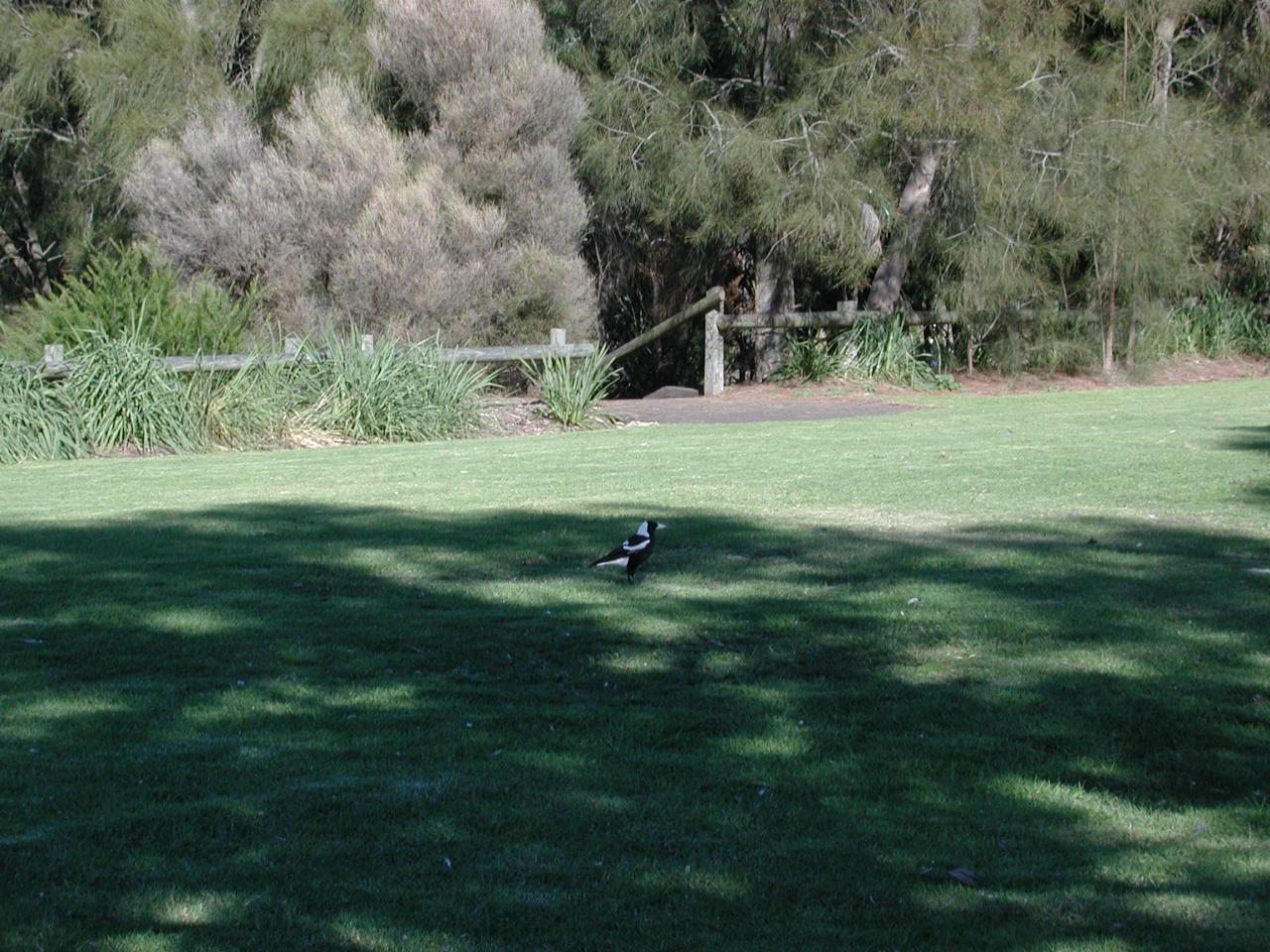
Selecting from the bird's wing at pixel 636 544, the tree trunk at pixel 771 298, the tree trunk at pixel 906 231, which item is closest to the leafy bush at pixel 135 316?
the tree trunk at pixel 771 298

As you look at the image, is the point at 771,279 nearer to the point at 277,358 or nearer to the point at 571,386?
the point at 571,386

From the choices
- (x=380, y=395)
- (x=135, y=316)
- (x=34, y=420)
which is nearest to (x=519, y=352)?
(x=380, y=395)

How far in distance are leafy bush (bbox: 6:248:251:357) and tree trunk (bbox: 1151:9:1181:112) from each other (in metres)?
15.3

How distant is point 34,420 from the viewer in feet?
52.7

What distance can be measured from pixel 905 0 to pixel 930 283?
4.95 metres

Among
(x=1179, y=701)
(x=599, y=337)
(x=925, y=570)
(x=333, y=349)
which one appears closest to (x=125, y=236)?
(x=599, y=337)

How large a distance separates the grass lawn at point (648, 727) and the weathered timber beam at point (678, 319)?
1471 cm

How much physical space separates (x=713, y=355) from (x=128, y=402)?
1055 cm

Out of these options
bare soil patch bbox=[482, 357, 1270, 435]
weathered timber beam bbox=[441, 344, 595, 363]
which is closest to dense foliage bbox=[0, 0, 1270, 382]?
bare soil patch bbox=[482, 357, 1270, 435]

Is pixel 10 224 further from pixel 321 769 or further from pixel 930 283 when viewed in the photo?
pixel 321 769

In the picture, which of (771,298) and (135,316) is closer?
(135,316)

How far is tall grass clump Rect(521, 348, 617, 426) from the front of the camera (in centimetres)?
1919

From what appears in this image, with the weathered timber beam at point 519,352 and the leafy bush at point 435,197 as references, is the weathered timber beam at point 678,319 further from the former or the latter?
the weathered timber beam at point 519,352

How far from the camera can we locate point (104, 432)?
16.4 meters
